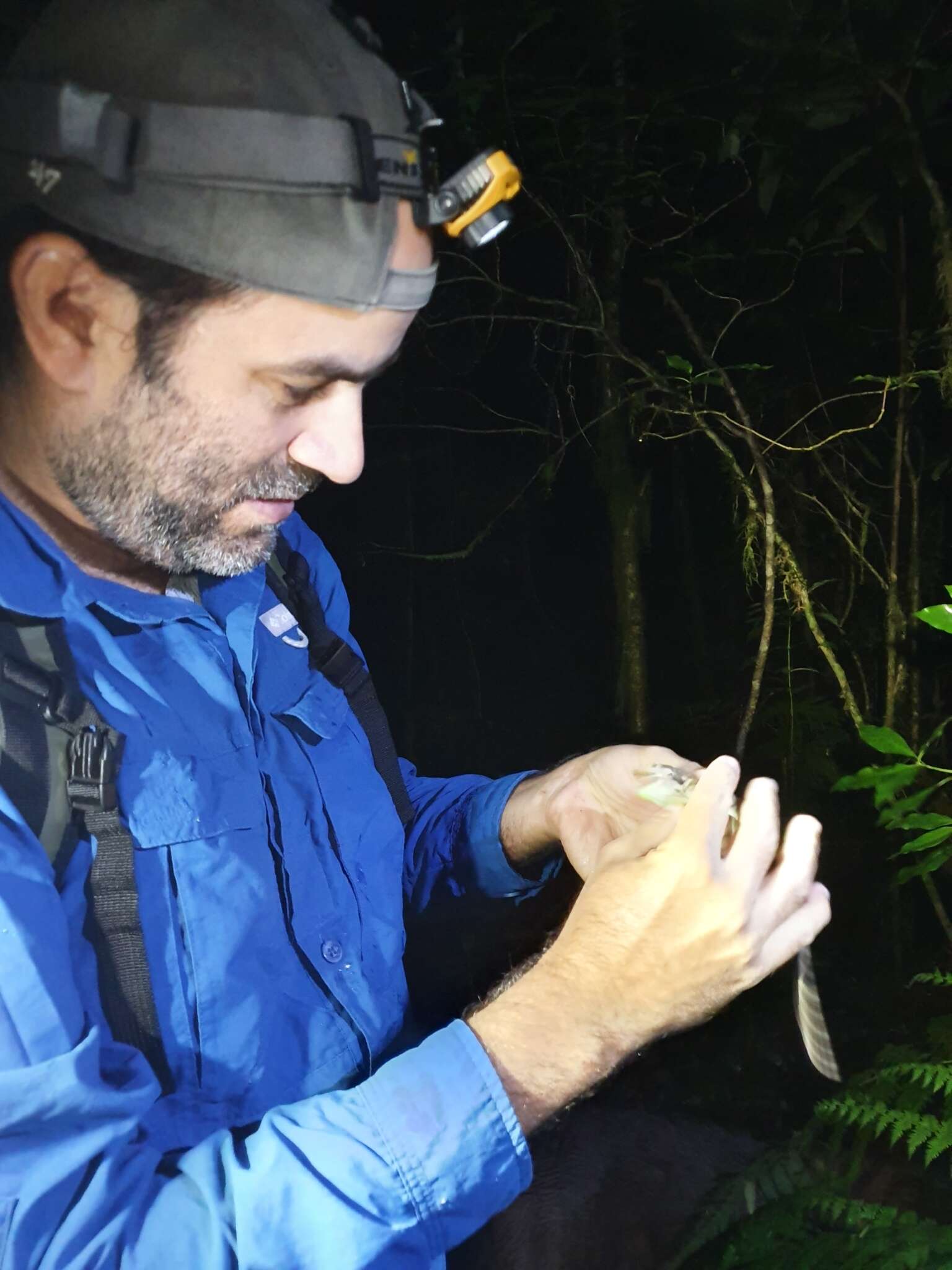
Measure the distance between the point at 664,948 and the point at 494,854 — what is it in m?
0.44

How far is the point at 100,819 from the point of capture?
764mm

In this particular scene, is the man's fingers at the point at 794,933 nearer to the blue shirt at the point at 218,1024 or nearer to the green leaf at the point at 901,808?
the blue shirt at the point at 218,1024

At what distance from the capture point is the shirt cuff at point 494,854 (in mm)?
1275

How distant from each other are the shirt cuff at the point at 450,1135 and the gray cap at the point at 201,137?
2.34 feet

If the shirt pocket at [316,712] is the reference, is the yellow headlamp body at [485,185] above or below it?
above

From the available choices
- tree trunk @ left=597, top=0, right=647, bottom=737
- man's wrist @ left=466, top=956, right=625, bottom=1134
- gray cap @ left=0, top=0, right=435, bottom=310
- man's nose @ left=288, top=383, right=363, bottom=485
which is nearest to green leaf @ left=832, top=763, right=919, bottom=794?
tree trunk @ left=597, top=0, right=647, bottom=737

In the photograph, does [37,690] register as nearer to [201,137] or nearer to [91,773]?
[91,773]

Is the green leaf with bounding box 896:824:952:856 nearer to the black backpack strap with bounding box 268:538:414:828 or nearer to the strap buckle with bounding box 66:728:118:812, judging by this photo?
the black backpack strap with bounding box 268:538:414:828

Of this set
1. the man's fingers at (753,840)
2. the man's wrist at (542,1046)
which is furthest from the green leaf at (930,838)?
the man's wrist at (542,1046)

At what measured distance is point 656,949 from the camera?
0.87 m

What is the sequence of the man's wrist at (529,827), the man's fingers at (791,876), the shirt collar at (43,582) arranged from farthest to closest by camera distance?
1. the man's wrist at (529,827)
2. the man's fingers at (791,876)
3. the shirt collar at (43,582)

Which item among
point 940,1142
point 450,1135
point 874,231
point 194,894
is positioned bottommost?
point 940,1142

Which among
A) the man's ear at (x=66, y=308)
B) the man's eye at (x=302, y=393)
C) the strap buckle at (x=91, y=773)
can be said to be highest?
the man's ear at (x=66, y=308)

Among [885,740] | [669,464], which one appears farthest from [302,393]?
[669,464]
